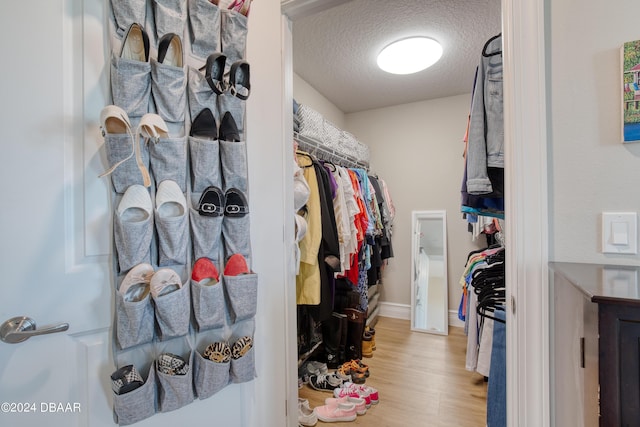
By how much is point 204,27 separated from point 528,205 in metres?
1.19

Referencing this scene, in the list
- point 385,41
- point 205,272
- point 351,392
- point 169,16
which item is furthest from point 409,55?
point 351,392

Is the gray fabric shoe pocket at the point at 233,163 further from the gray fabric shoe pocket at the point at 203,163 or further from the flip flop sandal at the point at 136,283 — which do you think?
the flip flop sandal at the point at 136,283

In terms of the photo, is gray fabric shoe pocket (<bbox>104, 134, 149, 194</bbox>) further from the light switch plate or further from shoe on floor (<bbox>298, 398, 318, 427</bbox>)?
shoe on floor (<bbox>298, 398, 318, 427</bbox>)

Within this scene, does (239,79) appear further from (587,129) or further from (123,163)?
(587,129)

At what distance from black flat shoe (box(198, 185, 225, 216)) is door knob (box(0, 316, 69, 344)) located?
1.48ft

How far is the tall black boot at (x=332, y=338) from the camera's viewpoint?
2.23 m

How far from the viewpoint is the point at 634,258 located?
2.39ft

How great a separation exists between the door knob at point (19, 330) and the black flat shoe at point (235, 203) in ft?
1.71

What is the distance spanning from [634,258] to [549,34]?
69 cm

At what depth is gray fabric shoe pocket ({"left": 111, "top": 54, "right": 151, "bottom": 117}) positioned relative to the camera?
2.37ft

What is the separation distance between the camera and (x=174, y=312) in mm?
792

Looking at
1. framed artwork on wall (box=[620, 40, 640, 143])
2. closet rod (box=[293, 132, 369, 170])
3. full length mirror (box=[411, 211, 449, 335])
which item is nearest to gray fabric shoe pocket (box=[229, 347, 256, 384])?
framed artwork on wall (box=[620, 40, 640, 143])

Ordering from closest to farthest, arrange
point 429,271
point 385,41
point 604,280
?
point 604,280, point 385,41, point 429,271

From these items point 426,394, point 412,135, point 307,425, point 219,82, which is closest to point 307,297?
point 307,425
